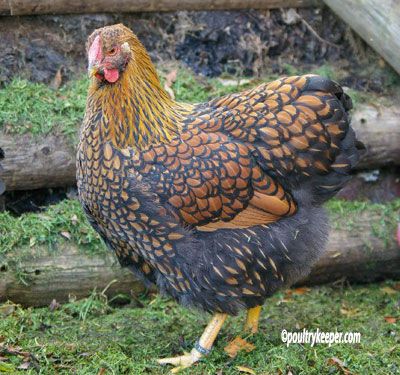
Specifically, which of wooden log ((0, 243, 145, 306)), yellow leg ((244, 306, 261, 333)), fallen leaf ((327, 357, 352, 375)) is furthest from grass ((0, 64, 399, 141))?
fallen leaf ((327, 357, 352, 375))

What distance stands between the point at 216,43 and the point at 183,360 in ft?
10.2

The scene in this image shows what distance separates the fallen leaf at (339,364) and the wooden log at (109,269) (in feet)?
4.69

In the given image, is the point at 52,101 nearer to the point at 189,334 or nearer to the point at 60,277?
the point at 60,277

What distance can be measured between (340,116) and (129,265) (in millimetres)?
1571

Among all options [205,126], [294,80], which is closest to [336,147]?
[294,80]

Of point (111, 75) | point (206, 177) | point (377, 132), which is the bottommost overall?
point (377, 132)

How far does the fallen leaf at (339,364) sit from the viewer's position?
14.6 ft

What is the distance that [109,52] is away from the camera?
4195 mm

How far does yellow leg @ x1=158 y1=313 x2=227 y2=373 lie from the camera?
4.59 meters

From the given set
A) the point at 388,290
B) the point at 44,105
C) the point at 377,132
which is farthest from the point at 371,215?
the point at 44,105

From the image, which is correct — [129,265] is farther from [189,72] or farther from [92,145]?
[189,72]

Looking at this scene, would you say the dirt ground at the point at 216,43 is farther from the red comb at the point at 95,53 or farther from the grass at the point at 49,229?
the red comb at the point at 95,53

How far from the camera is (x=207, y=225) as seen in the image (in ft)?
14.4

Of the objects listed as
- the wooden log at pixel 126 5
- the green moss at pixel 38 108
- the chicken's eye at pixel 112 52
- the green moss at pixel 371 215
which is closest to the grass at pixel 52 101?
the green moss at pixel 38 108
